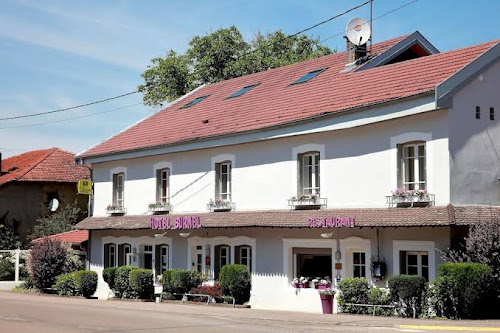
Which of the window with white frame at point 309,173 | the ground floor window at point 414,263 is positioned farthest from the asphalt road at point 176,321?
the window with white frame at point 309,173

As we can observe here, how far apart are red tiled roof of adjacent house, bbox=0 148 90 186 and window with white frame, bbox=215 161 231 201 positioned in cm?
1955

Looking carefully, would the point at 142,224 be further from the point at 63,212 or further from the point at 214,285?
the point at 63,212

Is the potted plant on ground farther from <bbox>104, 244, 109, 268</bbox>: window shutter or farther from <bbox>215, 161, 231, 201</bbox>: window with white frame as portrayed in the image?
<bbox>104, 244, 109, 268</bbox>: window shutter

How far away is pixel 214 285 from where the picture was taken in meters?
27.5

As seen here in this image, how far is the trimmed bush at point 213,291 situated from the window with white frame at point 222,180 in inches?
149

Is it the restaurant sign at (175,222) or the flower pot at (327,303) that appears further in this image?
the restaurant sign at (175,222)

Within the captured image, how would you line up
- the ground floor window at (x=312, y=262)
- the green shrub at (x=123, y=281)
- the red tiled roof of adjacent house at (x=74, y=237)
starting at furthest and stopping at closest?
1. the red tiled roof of adjacent house at (x=74, y=237)
2. the green shrub at (x=123, y=281)
3. the ground floor window at (x=312, y=262)

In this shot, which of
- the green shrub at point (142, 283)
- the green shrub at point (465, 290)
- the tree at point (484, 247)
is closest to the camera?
the green shrub at point (465, 290)

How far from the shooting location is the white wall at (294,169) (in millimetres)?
22172

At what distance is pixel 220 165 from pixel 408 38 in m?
8.48

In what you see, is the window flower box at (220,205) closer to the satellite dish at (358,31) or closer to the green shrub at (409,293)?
the satellite dish at (358,31)

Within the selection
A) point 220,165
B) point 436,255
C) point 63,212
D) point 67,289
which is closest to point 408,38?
point 220,165

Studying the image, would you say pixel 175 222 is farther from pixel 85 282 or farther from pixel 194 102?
pixel 194 102

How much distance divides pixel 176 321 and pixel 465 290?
288 inches
